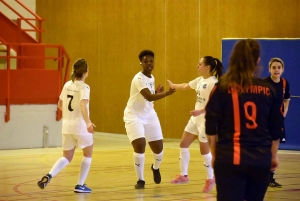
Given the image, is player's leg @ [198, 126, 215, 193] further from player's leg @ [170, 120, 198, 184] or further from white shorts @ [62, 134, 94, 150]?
white shorts @ [62, 134, 94, 150]

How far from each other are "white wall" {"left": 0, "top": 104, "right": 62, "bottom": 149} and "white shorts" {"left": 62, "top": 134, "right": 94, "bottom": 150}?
5.85 m

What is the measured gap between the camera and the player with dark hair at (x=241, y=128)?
4.67 metres

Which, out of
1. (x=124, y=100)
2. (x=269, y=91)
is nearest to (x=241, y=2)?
(x=124, y=100)

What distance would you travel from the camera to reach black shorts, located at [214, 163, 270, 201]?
465 centimetres

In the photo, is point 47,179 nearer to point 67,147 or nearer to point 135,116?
point 67,147

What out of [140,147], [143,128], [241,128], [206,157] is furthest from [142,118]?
[241,128]

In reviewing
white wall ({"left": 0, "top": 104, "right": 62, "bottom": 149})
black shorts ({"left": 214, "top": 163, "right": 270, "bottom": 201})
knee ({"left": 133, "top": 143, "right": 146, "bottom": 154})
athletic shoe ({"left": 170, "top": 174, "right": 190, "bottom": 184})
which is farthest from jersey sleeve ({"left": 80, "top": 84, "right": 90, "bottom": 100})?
white wall ({"left": 0, "top": 104, "right": 62, "bottom": 149})

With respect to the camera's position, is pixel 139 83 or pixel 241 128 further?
pixel 139 83

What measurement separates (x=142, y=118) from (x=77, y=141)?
967 mm

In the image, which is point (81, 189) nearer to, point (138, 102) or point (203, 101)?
→ point (138, 102)

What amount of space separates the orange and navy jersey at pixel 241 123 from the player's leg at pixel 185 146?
4.46 meters

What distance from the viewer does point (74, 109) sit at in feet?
29.1

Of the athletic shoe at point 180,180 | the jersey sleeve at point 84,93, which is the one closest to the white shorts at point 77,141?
the jersey sleeve at point 84,93

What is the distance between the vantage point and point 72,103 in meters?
8.88
